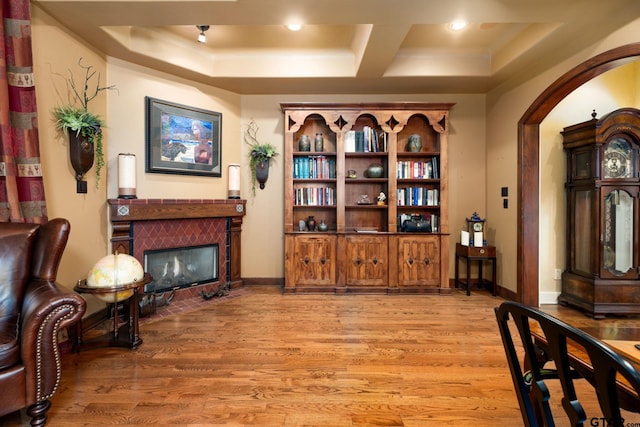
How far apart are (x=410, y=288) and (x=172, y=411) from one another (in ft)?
9.84

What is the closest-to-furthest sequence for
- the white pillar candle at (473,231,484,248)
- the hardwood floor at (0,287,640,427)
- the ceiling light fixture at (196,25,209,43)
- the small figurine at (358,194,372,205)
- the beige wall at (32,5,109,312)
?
1. the hardwood floor at (0,287,640,427)
2. the beige wall at (32,5,109,312)
3. the ceiling light fixture at (196,25,209,43)
4. the white pillar candle at (473,231,484,248)
5. the small figurine at (358,194,372,205)

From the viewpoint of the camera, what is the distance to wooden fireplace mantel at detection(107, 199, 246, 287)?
3.05m

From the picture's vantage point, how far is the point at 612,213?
3127mm

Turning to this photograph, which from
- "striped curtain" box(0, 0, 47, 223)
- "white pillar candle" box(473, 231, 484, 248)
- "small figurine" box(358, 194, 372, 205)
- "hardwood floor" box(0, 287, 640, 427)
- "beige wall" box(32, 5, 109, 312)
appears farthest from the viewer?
"small figurine" box(358, 194, 372, 205)

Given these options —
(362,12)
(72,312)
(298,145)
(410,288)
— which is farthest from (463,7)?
(72,312)

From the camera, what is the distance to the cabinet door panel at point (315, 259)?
3.96m

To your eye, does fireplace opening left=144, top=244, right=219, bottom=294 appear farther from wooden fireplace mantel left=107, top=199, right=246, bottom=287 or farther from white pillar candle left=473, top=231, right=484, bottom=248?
white pillar candle left=473, top=231, right=484, bottom=248

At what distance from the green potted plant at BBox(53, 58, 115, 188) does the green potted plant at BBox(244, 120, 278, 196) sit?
5.68ft

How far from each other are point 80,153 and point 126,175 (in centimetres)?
44

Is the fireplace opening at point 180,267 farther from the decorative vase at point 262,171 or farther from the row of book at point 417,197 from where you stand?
the row of book at point 417,197

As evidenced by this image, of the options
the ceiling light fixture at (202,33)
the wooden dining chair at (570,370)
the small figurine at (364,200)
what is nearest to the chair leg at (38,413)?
the wooden dining chair at (570,370)

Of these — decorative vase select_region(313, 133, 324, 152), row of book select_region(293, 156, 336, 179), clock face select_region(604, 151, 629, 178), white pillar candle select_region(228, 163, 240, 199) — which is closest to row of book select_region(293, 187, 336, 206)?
row of book select_region(293, 156, 336, 179)

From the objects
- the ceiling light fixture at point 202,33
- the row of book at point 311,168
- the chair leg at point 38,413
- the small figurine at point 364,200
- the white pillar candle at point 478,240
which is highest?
the ceiling light fixture at point 202,33

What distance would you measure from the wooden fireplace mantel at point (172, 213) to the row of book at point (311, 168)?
84 cm
